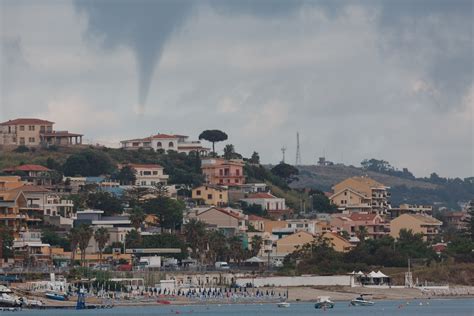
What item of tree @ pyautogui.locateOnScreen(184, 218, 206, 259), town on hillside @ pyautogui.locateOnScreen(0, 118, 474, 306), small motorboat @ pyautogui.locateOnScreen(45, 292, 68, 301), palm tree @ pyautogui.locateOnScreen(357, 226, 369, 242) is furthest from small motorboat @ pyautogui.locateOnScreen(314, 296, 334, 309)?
palm tree @ pyautogui.locateOnScreen(357, 226, 369, 242)

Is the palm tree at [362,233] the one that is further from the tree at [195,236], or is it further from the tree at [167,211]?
the tree at [195,236]

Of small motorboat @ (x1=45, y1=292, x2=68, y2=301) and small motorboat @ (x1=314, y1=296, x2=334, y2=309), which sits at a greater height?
small motorboat @ (x1=45, y1=292, x2=68, y2=301)

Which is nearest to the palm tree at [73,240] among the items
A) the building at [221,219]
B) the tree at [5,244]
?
the tree at [5,244]

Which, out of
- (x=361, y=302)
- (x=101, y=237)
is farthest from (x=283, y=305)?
(x=101, y=237)

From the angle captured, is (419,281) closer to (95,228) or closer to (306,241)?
(306,241)

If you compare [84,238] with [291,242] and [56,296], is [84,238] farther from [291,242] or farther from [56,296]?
[291,242]

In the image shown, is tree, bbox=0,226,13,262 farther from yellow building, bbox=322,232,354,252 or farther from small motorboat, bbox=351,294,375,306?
small motorboat, bbox=351,294,375,306
